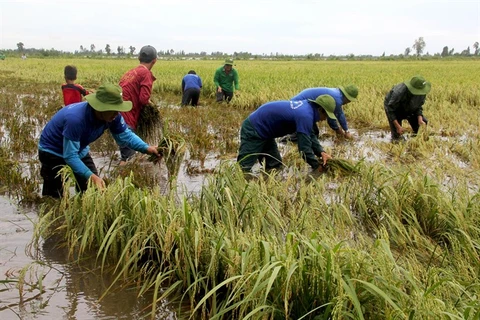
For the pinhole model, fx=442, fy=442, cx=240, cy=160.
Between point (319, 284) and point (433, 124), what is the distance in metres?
6.57

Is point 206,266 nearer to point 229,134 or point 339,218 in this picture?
point 339,218

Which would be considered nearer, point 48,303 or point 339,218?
point 48,303

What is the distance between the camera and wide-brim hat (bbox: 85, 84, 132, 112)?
3.38m

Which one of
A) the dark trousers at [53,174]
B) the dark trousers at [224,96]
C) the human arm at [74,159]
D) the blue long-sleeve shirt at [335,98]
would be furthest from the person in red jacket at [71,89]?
the dark trousers at [224,96]

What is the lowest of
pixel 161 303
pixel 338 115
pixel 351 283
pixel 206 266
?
pixel 161 303

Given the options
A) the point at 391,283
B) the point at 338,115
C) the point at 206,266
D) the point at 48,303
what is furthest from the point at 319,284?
the point at 338,115

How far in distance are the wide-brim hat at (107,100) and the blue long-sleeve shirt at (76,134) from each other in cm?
15

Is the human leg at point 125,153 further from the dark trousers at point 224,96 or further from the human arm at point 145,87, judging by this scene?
the dark trousers at point 224,96

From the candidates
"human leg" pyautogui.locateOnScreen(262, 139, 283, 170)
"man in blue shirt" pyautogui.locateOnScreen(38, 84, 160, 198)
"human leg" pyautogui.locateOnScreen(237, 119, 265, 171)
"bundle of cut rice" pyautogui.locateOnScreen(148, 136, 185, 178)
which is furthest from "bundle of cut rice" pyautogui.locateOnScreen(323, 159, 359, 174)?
"man in blue shirt" pyautogui.locateOnScreen(38, 84, 160, 198)

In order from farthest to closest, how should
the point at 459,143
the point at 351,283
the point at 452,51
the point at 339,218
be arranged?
the point at 452,51, the point at 459,143, the point at 339,218, the point at 351,283

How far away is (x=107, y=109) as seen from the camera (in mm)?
3375

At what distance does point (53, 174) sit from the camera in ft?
12.8

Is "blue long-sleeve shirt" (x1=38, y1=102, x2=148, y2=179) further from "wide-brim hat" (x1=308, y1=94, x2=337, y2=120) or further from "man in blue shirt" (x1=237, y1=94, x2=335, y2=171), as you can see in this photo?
"wide-brim hat" (x1=308, y1=94, x2=337, y2=120)

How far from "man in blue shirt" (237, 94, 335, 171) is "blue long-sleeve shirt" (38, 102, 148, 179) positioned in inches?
46.5
